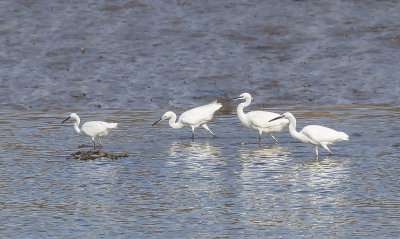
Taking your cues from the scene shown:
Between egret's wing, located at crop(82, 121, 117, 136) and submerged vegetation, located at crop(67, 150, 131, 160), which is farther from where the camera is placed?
egret's wing, located at crop(82, 121, 117, 136)

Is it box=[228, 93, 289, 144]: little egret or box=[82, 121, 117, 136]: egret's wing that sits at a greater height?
box=[82, 121, 117, 136]: egret's wing

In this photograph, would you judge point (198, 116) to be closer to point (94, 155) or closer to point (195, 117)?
point (195, 117)

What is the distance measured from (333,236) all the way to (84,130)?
10.8 metres

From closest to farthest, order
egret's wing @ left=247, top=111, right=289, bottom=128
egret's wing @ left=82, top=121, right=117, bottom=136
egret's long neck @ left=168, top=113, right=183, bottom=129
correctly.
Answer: egret's wing @ left=82, top=121, right=117, bottom=136 < egret's wing @ left=247, top=111, right=289, bottom=128 < egret's long neck @ left=168, top=113, right=183, bottom=129

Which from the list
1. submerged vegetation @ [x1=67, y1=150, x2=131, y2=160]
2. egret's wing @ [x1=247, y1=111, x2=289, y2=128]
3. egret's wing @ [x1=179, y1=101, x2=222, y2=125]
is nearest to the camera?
submerged vegetation @ [x1=67, y1=150, x2=131, y2=160]

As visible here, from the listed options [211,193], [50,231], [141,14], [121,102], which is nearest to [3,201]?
[50,231]

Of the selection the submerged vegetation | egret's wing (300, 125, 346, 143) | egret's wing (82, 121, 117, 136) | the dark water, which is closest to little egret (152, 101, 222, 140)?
the dark water

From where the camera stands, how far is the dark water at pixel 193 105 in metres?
13.7

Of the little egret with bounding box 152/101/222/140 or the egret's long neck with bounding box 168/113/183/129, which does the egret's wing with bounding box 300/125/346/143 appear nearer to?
the little egret with bounding box 152/101/222/140

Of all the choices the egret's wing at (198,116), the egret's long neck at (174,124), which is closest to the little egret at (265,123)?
the egret's wing at (198,116)

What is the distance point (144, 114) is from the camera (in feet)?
93.8

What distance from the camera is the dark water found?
13703 mm

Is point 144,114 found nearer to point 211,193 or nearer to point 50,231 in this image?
point 211,193

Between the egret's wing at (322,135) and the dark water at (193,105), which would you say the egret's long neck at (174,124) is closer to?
the dark water at (193,105)
